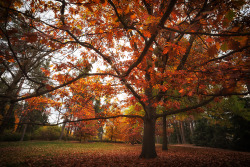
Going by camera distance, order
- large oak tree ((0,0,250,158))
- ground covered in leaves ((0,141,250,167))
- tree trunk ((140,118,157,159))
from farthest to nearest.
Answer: tree trunk ((140,118,157,159)) → ground covered in leaves ((0,141,250,167)) → large oak tree ((0,0,250,158))

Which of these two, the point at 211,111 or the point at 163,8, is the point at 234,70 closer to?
the point at 163,8

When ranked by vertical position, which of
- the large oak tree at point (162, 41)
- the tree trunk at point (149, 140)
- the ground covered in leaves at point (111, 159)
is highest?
the large oak tree at point (162, 41)

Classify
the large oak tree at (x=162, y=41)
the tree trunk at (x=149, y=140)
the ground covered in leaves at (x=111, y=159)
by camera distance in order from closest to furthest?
the large oak tree at (x=162, y=41), the ground covered in leaves at (x=111, y=159), the tree trunk at (x=149, y=140)

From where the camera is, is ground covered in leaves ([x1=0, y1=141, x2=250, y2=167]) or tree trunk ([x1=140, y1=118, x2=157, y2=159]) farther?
tree trunk ([x1=140, y1=118, x2=157, y2=159])

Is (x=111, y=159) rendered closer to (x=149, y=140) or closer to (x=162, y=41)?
(x=149, y=140)

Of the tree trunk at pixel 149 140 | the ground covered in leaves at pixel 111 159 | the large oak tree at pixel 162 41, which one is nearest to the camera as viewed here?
the large oak tree at pixel 162 41

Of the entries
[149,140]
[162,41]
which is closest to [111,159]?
[149,140]

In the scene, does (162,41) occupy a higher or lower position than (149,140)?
higher

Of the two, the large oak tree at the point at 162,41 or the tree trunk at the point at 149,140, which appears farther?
the tree trunk at the point at 149,140

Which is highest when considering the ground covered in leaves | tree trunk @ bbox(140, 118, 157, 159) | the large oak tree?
the large oak tree

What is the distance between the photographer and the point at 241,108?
1082cm

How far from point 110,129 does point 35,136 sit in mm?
13745

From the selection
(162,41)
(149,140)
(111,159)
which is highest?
(162,41)

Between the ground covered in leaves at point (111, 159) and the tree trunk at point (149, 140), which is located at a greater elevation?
the tree trunk at point (149, 140)
